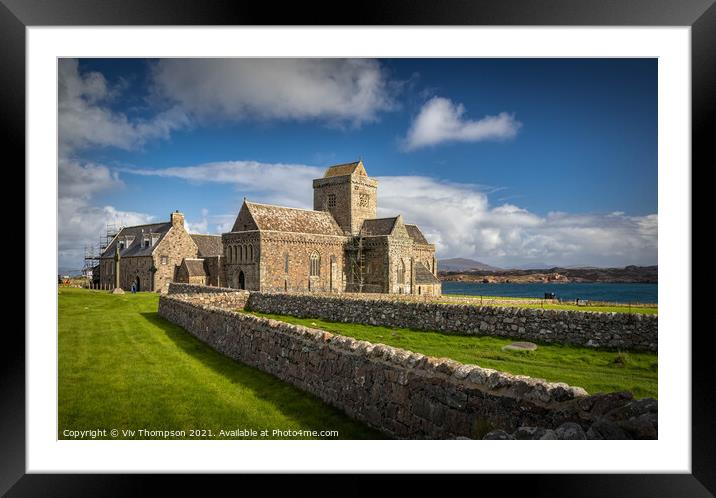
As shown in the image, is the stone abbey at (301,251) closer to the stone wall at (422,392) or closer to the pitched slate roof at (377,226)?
the pitched slate roof at (377,226)

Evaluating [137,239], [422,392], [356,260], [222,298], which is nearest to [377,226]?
[356,260]

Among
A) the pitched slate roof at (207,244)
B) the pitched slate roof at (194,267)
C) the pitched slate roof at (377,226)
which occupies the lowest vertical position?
the pitched slate roof at (194,267)

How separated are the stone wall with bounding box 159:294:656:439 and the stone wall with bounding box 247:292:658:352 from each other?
554 cm

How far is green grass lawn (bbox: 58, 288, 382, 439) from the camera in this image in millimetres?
5637

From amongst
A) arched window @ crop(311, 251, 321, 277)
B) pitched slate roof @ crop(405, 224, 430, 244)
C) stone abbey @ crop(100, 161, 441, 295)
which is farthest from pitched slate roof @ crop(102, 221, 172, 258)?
pitched slate roof @ crop(405, 224, 430, 244)

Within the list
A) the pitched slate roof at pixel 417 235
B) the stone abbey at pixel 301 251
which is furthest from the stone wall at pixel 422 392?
the pitched slate roof at pixel 417 235

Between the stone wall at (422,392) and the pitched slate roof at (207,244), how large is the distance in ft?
→ 120

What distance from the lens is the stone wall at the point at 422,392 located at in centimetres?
411

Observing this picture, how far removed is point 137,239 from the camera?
129ft

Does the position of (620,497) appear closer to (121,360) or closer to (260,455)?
(260,455)
